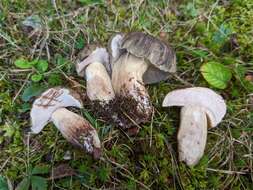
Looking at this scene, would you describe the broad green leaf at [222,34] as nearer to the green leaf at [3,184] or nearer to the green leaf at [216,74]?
the green leaf at [216,74]

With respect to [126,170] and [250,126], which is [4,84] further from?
[250,126]

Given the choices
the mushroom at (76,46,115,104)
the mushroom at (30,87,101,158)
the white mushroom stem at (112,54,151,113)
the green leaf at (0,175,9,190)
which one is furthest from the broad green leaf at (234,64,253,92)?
the green leaf at (0,175,9,190)

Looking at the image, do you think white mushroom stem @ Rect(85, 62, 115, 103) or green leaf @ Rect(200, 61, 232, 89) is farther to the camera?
green leaf @ Rect(200, 61, 232, 89)

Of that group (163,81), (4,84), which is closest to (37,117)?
(4,84)

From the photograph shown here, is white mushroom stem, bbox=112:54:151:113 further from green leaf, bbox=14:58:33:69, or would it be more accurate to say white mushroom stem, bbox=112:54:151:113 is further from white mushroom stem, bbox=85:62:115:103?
green leaf, bbox=14:58:33:69

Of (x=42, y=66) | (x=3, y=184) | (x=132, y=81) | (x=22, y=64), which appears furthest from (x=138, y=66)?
(x=3, y=184)

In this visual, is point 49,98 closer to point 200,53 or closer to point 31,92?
point 31,92

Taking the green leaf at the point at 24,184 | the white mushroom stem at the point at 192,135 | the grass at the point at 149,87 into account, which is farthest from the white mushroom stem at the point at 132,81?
the green leaf at the point at 24,184
